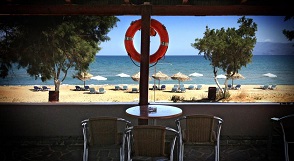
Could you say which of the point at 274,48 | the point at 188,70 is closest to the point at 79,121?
the point at 188,70

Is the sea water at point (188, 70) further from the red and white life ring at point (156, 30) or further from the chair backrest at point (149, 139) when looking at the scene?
the chair backrest at point (149, 139)

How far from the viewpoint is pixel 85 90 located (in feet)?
71.6

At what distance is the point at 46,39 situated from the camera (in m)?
7.15

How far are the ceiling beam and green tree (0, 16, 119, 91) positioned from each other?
189 cm

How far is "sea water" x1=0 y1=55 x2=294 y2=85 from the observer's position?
25609 mm

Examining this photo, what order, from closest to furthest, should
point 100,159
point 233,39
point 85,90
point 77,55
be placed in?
point 100,159
point 77,55
point 233,39
point 85,90

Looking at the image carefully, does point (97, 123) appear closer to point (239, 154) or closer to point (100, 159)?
point (100, 159)

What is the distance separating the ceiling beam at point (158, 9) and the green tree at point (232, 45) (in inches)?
349

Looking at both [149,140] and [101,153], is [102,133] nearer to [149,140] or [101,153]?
[149,140]

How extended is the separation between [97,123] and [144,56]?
1443 millimetres

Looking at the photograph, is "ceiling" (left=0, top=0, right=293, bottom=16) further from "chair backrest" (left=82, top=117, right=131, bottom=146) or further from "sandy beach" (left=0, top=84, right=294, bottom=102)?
"sandy beach" (left=0, top=84, right=294, bottom=102)

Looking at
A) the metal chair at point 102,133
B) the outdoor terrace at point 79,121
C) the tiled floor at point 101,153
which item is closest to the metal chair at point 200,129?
the metal chair at point 102,133

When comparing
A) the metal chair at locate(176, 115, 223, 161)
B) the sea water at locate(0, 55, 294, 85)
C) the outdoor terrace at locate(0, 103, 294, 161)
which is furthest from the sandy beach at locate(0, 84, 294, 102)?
the metal chair at locate(176, 115, 223, 161)

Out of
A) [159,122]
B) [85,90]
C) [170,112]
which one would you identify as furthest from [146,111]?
[85,90]
